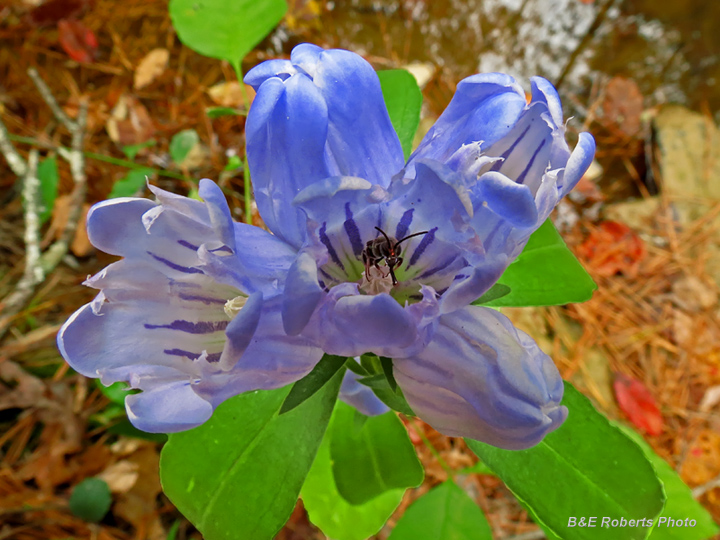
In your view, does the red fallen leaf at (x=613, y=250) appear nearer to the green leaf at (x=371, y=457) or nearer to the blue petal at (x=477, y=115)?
the green leaf at (x=371, y=457)

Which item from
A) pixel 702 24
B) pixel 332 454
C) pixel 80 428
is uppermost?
pixel 702 24

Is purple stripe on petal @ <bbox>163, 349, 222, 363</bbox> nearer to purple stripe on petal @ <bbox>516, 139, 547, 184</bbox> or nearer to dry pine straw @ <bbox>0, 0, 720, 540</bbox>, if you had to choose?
purple stripe on petal @ <bbox>516, 139, 547, 184</bbox>

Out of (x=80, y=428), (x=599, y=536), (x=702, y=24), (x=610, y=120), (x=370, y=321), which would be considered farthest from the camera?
(x=702, y=24)

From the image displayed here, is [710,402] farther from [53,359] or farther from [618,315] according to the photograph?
[53,359]

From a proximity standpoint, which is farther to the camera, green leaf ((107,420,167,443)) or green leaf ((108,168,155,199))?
green leaf ((108,168,155,199))

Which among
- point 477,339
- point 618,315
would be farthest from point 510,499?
point 477,339

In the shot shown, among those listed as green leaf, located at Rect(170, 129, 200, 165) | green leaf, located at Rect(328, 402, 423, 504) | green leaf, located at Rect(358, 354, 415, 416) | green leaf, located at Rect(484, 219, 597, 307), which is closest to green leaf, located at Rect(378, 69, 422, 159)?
green leaf, located at Rect(484, 219, 597, 307)
